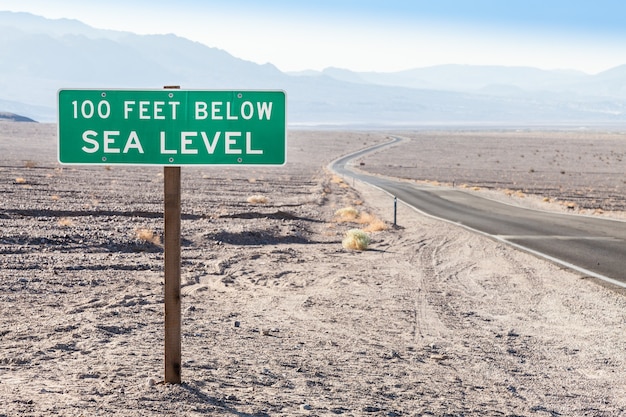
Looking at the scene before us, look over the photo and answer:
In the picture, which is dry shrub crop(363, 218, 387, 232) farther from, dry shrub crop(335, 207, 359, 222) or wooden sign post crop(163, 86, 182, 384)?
wooden sign post crop(163, 86, 182, 384)

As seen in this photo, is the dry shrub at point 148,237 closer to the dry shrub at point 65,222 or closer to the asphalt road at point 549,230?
the dry shrub at point 65,222

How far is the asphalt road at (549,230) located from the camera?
19.0 m

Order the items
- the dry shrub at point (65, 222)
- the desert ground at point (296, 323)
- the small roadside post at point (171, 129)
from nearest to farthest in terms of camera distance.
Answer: the small roadside post at point (171, 129) → the desert ground at point (296, 323) → the dry shrub at point (65, 222)

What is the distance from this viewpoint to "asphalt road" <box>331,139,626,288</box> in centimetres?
1905

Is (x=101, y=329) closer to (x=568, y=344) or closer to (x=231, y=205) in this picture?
(x=568, y=344)

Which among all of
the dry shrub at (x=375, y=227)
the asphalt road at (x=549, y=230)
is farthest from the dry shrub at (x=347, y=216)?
the asphalt road at (x=549, y=230)

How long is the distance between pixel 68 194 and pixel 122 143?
1204 inches

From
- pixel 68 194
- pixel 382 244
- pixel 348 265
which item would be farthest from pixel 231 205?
pixel 348 265

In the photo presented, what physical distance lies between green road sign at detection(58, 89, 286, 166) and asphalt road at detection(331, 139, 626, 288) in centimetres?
1145

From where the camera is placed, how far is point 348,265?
17531mm

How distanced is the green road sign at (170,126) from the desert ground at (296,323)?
6.89 feet

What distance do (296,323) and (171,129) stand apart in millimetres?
5094

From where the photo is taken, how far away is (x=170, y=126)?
6633mm

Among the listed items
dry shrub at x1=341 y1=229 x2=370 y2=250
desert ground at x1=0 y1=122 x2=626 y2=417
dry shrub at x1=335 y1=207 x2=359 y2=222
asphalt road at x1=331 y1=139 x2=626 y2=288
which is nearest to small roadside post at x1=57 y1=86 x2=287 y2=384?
desert ground at x1=0 y1=122 x2=626 y2=417
